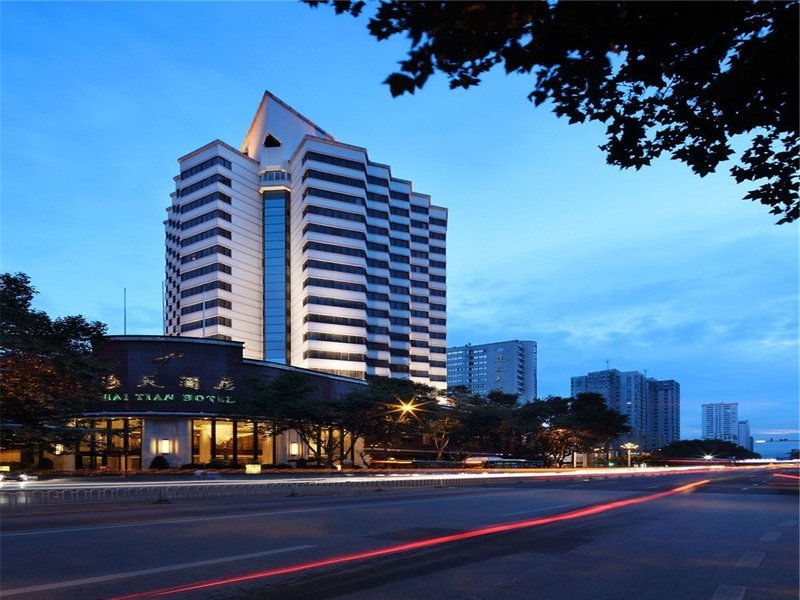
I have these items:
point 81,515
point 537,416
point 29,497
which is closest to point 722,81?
point 81,515

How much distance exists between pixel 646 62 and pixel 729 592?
6543 millimetres

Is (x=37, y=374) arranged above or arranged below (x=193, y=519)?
above

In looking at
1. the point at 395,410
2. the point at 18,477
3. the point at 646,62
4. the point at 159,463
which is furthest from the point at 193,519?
the point at 159,463

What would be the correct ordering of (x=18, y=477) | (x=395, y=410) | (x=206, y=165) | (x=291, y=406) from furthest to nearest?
(x=206, y=165)
(x=395, y=410)
(x=291, y=406)
(x=18, y=477)

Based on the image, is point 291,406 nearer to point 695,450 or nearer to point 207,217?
point 207,217

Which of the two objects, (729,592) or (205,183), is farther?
(205,183)

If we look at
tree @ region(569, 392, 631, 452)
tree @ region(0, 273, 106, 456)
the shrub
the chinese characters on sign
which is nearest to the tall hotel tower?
tree @ region(569, 392, 631, 452)

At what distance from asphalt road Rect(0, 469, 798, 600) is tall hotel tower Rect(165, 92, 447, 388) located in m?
88.4

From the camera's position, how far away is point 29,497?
27125 mm

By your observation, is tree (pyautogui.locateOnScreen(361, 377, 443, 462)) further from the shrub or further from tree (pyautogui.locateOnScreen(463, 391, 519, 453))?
the shrub

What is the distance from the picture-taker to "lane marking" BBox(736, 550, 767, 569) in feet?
35.7

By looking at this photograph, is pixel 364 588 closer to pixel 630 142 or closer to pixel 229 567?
pixel 229 567

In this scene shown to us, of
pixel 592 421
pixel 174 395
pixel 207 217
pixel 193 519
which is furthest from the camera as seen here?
pixel 207 217

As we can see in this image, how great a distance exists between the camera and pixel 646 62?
6578mm
